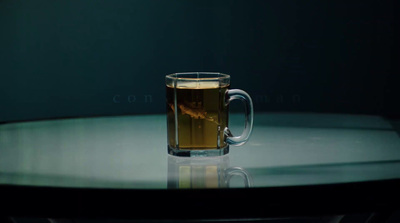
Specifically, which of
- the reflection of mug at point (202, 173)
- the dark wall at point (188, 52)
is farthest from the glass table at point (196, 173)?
the dark wall at point (188, 52)

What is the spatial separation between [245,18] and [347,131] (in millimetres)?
1707

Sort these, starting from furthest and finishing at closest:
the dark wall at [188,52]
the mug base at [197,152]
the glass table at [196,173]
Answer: the dark wall at [188,52]
the mug base at [197,152]
the glass table at [196,173]

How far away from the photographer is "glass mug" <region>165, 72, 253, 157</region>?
0.88 metres

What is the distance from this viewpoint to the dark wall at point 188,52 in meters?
2.74

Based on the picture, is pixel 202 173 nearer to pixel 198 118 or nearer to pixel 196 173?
pixel 196 173

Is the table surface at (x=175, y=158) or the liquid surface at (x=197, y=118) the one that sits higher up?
the liquid surface at (x=197, y=118)

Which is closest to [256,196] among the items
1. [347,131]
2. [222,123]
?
[222,123]

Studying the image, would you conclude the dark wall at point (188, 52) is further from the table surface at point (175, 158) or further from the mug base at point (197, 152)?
the mug base at point (197, 152)

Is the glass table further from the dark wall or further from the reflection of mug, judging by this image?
the dark wall

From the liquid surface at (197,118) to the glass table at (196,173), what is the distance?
32 mm

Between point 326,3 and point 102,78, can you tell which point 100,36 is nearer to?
point 102,78

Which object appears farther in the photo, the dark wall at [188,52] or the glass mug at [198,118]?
the dark wall at [188,52]

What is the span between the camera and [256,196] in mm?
641

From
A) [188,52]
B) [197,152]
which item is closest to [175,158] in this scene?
[197,152]
